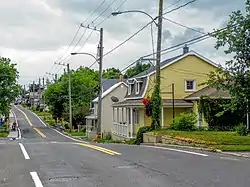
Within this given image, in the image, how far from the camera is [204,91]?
141 feet

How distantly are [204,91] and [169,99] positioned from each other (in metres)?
3.63

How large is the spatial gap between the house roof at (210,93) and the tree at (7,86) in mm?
50137

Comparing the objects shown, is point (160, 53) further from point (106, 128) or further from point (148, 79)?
point (106, 128)

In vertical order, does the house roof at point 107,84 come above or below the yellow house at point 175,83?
above

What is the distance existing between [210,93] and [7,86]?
55080mm

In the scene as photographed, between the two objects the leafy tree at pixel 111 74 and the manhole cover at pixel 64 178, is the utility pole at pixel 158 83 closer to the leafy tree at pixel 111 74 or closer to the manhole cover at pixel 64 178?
the manhole cover at pixel 64 178

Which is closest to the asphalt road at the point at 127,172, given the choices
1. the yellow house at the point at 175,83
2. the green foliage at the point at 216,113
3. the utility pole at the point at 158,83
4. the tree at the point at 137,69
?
the utility pole at the point at 158,83

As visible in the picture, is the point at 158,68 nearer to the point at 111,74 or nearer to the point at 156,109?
the point at 156,109

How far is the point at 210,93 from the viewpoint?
134 ft

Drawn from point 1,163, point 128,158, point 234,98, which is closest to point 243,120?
point 234,98

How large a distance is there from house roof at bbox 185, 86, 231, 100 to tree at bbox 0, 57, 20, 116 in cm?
5014

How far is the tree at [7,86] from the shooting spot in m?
87.1

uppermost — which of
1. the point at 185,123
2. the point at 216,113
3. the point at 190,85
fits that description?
the point at 190,85

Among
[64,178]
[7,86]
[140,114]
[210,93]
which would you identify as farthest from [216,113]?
[7,86]
